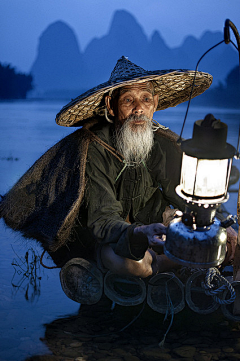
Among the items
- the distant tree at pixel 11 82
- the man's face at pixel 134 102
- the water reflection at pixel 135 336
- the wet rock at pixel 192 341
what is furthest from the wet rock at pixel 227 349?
the distant tree at pixel 11 82

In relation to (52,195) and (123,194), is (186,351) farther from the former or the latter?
(52,195)

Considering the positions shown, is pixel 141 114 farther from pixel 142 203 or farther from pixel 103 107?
pixel 142 203

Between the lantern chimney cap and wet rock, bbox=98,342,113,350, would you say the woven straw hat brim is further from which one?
wet rock, bbox=98,342,113,350

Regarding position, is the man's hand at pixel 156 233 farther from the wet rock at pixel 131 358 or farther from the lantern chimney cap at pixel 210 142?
the wet rock at pixel 131 358

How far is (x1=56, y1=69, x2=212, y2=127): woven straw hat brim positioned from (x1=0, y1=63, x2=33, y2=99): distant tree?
64.7ft

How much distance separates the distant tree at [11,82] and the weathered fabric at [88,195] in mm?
19900

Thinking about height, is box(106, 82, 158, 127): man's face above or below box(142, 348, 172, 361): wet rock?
above

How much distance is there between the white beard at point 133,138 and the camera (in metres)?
3.10

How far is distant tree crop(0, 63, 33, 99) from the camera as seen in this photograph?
2191 cm

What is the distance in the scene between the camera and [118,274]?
2904 millimetres

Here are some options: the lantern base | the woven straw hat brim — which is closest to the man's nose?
the woven straw hat brim

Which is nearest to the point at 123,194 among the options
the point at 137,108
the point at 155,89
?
the point at 137,108

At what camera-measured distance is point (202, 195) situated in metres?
2.10

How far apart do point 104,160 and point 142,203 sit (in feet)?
1.73
